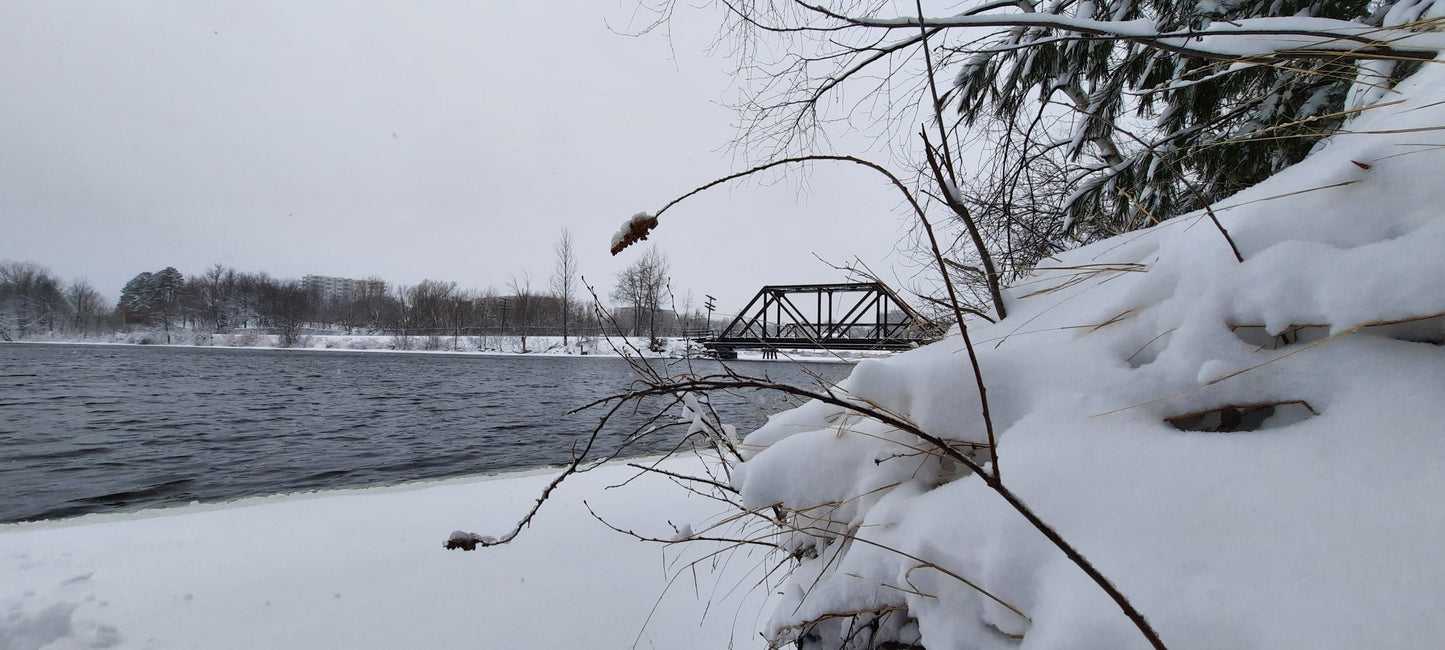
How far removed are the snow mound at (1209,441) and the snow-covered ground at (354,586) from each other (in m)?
0.78

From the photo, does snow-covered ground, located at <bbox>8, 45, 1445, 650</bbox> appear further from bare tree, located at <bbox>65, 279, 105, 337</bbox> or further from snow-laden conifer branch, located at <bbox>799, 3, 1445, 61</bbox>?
bare tree, located at <bbox>65, 279, 105, 337</bbox>

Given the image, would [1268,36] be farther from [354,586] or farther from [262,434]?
[262,434]

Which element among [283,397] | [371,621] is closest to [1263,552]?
[371,621]

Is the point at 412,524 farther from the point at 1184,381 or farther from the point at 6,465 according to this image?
the point at 6,465

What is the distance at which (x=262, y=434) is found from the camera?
6758 millimetres

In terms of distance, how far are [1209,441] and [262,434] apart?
9024 millimetres

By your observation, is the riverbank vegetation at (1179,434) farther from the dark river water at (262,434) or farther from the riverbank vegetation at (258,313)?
the riverbank vegetation at (258,313)

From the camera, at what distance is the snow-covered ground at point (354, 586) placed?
1683 mm

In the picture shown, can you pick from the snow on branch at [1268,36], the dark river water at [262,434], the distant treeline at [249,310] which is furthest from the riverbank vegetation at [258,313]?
the snow on branch at [1268,36]

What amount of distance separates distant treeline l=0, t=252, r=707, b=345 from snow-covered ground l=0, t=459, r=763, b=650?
3511 centimetres

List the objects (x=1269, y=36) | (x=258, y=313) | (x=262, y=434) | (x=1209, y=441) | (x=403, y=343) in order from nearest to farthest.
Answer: (x=1209, y=441), (x=1269, y=36), (x=262, y=434), (x=403, y=343), (x=258, y=313)

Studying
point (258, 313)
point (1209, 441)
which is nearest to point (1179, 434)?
point (1209, 441)

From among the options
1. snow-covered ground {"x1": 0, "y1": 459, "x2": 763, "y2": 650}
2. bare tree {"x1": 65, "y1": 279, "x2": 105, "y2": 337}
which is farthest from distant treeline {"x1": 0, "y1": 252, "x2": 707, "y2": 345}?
snow-covered ground {"x1": 0, "y1": 459, "x2": 763, "y2": 650}

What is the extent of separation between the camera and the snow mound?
44 centimetres
